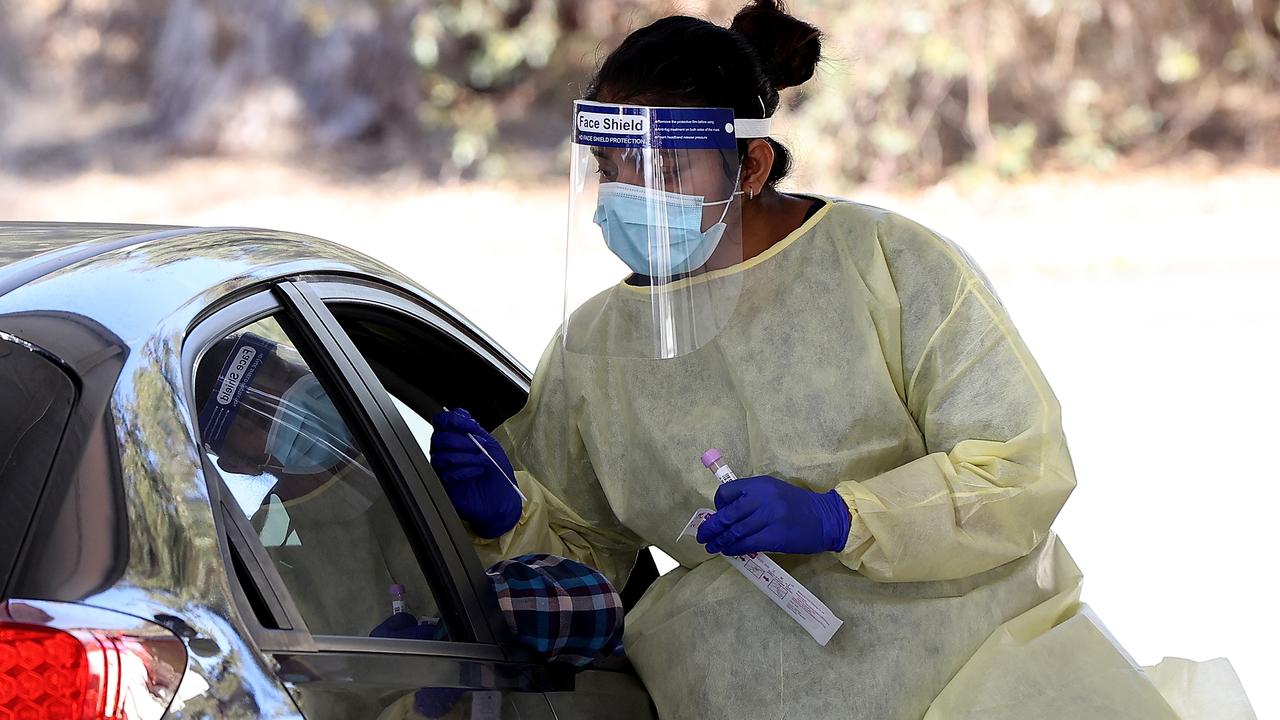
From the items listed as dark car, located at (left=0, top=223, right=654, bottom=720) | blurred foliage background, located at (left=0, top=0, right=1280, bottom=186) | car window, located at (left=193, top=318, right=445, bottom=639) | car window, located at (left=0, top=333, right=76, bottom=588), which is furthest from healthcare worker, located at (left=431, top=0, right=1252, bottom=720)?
blurred foliage background, located at (left=0, top=0, right=1280, bottom=186)

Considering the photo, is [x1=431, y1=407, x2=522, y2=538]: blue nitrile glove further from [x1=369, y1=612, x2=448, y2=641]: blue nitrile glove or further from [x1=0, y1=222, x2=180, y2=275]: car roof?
[x1=0, y1=222, x2=180, y2=275]: car roof

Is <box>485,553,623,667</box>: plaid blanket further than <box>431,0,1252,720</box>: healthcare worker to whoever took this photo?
No

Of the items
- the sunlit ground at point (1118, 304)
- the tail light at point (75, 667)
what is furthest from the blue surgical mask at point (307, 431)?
the sunlit ground at point (1118, 304)

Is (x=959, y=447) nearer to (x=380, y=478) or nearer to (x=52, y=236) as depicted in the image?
(x=380, y=478)

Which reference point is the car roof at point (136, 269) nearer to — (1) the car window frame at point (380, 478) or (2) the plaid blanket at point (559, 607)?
(1) the car window frame at point (380, 478)

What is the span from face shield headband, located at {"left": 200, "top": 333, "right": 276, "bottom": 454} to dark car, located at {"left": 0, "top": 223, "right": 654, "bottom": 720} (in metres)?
0.02

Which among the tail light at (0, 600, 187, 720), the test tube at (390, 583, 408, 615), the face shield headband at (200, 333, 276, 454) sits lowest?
the test tube at (390, 583, 408, 615)

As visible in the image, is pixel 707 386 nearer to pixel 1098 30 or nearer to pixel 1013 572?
pixel 1013 572

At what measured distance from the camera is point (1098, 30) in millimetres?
12664

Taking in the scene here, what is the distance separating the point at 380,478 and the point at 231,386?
11.2 inches

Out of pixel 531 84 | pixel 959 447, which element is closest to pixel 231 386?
pixel 959 447

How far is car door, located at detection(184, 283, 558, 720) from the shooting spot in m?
1.45

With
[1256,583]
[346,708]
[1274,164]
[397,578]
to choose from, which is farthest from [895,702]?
[1274,164]

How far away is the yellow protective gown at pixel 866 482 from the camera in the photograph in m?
2.08
